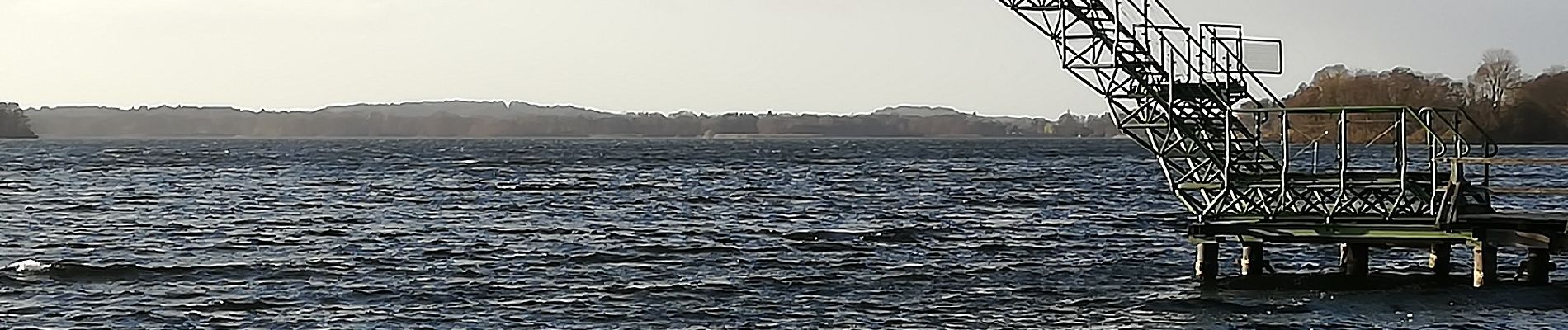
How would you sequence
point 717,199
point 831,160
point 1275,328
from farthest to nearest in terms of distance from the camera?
point 831,160 < point 717,199 < point 1275,328

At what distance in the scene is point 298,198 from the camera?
64.1 meters

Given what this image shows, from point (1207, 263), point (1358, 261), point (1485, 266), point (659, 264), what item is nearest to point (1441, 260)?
point (1358, 261)

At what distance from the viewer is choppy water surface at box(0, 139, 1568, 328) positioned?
2489 cm

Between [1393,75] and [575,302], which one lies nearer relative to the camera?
[575,302]

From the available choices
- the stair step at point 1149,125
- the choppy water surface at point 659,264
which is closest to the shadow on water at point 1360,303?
the choppy water surface at point 659,264

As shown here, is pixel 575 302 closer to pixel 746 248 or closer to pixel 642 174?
pixel 746 248

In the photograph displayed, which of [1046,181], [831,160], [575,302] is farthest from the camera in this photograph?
[831,160]

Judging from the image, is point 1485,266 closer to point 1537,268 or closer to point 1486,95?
point 1537,268

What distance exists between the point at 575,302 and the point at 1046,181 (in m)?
55.7

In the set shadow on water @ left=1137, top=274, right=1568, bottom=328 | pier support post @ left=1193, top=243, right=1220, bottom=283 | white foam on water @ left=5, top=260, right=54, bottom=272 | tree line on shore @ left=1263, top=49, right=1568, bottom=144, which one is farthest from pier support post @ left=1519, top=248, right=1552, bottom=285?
tree line on shore @ left=1263, top=49, right=1568, bottom=144

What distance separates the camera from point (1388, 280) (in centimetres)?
2794

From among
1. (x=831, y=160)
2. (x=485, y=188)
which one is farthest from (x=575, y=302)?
(x=831, y=160)

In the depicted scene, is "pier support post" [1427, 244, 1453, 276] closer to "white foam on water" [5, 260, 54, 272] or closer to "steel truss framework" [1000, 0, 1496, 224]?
"steel truss framework" [1000, 0, 1496, 224]

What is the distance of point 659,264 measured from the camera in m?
33.7
